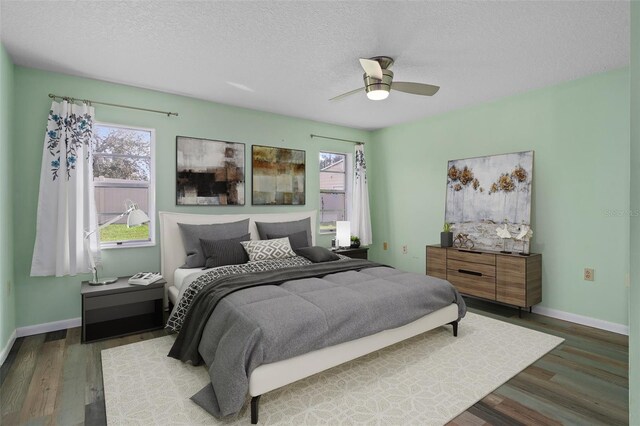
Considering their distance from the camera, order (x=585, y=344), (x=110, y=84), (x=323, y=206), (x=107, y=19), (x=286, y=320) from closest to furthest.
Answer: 1. (x=286, y=320)
2. (x=107, y=19)
3. (x=585, y=344)
4. (x=110, y=84)
5. (x=323, y=206)

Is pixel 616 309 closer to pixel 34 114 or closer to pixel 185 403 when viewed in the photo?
pixel 185 403

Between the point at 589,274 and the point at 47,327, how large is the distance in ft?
18.5

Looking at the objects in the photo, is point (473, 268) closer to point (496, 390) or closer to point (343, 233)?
point (343, 233)

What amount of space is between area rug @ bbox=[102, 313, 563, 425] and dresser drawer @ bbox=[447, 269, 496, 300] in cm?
78

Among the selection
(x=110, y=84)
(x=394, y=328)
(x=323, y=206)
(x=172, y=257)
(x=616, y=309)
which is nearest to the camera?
(x=394, y=328)

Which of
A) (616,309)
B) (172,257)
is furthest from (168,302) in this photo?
(616,309)

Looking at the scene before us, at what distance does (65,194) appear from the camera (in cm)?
332

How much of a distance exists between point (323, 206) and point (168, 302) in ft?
9.12

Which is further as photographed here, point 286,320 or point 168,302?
point 168,302

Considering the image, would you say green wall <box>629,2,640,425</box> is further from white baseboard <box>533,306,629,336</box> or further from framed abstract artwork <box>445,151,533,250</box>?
framed abstract artwork <box>445,151,533,250</box>

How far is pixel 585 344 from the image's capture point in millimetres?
3123

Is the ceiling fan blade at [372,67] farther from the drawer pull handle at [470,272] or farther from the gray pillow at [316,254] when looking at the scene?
the drawer pull handle at [470,272]

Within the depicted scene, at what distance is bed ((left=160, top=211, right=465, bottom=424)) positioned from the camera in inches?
81.0

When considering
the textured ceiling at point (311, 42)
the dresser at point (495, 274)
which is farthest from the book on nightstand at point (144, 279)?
the dresser at point (495, 274)
